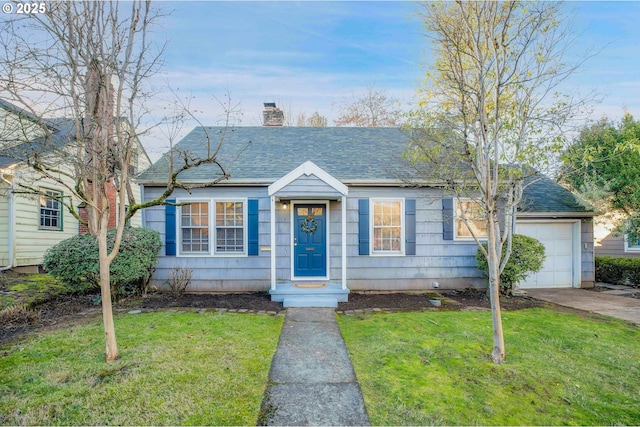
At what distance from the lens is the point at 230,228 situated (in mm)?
8047

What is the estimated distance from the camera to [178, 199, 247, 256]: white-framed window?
8008 mm

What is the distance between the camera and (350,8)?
875 cm

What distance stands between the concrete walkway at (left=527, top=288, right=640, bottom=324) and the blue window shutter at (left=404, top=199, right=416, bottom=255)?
3336 millimetres

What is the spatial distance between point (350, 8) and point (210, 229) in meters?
7.32

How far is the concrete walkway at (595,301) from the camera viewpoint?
6.42 metres

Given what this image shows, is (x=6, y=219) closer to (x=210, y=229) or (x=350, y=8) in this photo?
(x=210, y=229)

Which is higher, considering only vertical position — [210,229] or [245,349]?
[210,229]

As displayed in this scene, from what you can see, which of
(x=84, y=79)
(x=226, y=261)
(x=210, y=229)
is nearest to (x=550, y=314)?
(x=226, y=261)

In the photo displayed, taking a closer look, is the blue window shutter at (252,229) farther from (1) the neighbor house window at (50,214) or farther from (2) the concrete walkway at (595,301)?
(2) the concrete walkway at (595,301)

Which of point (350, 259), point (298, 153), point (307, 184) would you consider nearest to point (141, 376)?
point (307, 184)

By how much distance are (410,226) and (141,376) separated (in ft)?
21.5

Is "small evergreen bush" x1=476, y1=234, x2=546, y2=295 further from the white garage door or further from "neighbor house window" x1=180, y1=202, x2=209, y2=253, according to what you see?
"neighbor house window" x1=180, y1=202, x2=209, y2=253

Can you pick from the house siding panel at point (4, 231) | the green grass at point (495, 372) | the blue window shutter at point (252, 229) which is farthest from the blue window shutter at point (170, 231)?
the house siding panel at point (4, 231)

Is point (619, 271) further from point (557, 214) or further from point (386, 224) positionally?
point (386, 224)
